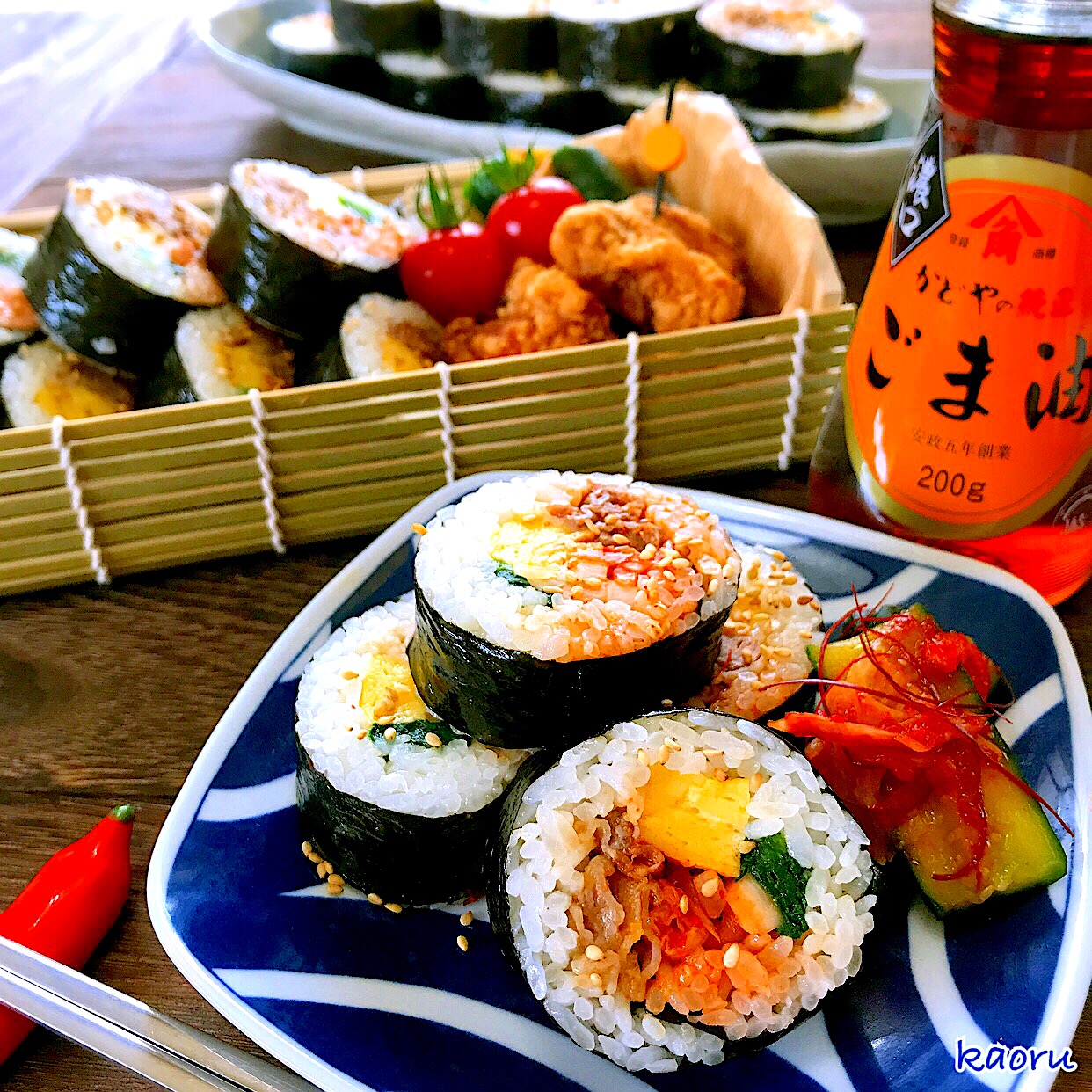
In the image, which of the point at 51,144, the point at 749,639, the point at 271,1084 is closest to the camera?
the point at 271,1084

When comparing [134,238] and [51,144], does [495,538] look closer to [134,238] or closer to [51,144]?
[134,238]

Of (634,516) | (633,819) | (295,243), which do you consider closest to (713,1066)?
(633,819)

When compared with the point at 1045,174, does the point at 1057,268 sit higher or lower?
lower

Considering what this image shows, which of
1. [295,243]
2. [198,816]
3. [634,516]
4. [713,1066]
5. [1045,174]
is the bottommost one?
[713,1066]

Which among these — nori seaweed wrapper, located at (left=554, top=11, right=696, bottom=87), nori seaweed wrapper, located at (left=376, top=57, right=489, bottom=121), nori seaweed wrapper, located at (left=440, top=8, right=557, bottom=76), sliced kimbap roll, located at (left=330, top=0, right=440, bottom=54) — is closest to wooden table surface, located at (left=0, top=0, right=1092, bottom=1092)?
nori seaweed wrapper, located at (left=554, top=11, right=696, bottom=87)

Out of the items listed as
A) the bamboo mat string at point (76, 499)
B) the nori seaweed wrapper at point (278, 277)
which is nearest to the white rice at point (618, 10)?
the nori seaweed wrapper at point (278, 277)

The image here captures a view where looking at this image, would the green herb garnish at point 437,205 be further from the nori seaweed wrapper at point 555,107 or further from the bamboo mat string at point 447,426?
the nori seaweed wrapper at point 555,107

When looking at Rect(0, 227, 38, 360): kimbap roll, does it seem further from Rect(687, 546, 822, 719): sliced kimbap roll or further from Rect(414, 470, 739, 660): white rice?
Rect(687, 546, 822, 719): sliced kimbap roll

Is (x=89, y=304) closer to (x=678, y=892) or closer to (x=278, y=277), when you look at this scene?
→ (x=278, y=277)
